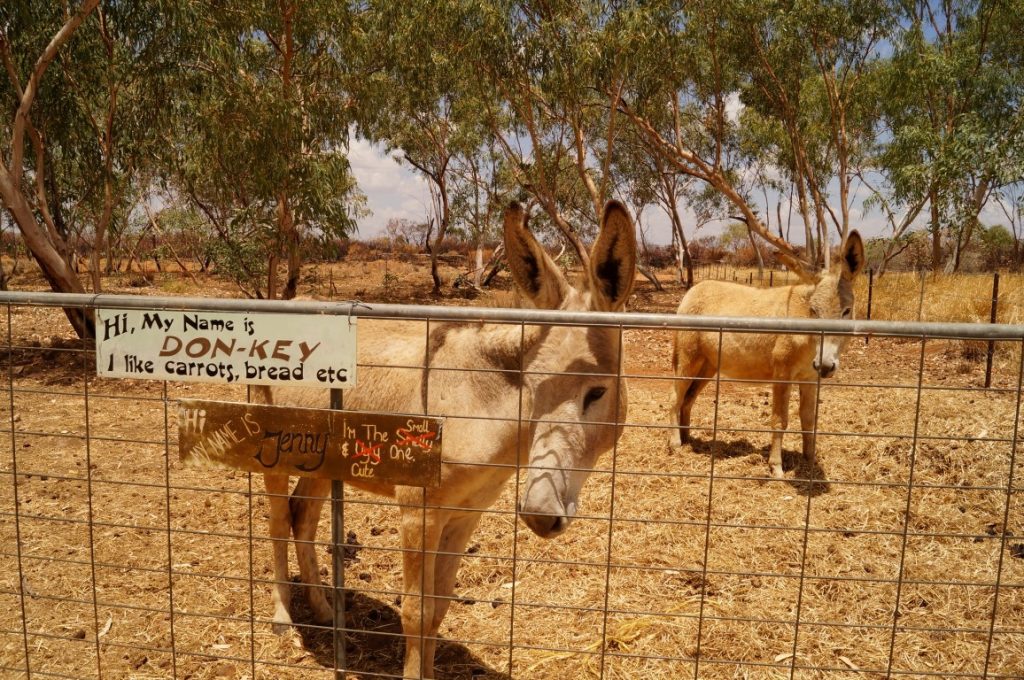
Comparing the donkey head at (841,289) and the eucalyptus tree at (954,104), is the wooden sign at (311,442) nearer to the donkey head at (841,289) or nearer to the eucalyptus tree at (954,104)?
the donkey head at (841,289)

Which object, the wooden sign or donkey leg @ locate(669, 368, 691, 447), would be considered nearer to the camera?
the wooden sign

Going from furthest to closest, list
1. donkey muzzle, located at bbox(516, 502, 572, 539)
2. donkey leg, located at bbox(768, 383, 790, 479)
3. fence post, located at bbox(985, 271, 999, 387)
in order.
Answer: fence post, located at bbox(985, 271, 999, 387)
donkey leg, located at bbox(768, 383, 790, 479)
donkey muzzle, located at bbox(516, 502, 572, 539)

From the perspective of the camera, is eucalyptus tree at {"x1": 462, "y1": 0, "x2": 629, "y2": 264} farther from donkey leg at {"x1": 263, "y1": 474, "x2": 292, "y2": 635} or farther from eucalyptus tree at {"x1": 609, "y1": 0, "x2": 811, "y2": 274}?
donkey leg at {"x1": 263, "y1": 474, "x2": 292, "y2": 635}

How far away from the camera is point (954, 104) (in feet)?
71.2

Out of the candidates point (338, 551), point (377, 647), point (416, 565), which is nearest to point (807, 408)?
point (377, 647)

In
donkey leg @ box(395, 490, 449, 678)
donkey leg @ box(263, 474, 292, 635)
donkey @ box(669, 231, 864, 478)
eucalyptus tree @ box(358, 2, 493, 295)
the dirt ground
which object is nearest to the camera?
donkey leg @ box(395, 490, 449, 678)

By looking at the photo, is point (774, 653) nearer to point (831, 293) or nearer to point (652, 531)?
point (652, 531)

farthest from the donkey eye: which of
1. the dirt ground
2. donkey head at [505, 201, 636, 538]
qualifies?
the dirt ground

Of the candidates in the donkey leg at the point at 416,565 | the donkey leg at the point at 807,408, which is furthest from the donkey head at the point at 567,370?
the donkey leg at the point at 807,408

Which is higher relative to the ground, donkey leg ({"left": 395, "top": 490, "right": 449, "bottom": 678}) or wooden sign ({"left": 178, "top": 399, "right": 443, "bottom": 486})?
wooden sign ({"left": 178, "top": 399, "right": 443, "bottom": 486})

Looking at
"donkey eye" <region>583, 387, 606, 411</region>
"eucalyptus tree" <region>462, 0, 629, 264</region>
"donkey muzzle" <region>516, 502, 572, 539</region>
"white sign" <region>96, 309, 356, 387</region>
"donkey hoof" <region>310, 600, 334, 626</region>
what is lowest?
"donkey hoof" <region>310, 600, 334, 626</region>

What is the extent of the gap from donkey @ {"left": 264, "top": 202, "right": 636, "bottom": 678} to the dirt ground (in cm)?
22

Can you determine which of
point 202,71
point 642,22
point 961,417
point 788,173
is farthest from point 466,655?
point 788,173

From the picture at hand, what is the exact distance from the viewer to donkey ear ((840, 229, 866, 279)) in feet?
22.2
